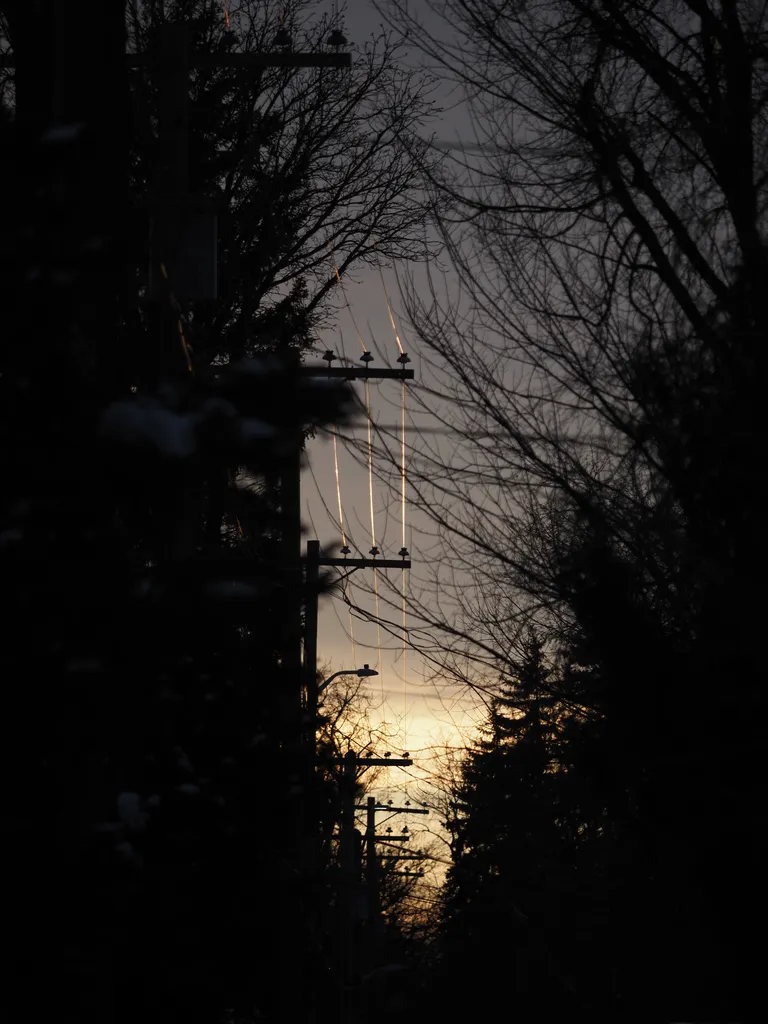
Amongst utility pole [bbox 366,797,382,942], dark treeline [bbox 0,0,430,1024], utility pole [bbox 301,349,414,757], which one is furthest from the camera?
utility pole [bbox 366,797,382,942]

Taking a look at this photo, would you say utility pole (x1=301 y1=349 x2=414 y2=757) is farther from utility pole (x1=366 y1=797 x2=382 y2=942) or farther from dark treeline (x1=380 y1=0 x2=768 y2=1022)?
utility pole (x1=366 y1=797 x2=382 y2=942)

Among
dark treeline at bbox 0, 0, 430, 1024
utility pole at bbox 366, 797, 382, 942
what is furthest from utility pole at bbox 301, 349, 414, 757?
utility pole at bbox 366, 797, 382, 942

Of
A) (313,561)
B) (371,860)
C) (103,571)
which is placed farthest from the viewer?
Result: (371,860)

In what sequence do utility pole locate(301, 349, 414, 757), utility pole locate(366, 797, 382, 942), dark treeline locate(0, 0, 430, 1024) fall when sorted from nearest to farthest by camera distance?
dark treeline locate(0, 0, 430, 1024) < utility pole locate(301, 349, 414, 757) < utility pole locate(366, 797, 382, 942)

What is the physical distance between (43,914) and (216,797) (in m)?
2.04

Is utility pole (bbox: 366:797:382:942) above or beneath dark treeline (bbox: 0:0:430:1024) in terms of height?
above

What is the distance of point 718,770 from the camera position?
23.2 feet

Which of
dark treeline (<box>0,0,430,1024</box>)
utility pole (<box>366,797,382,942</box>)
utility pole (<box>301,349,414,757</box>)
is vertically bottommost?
dark treeline (<box>0,0,430,1024</box>)

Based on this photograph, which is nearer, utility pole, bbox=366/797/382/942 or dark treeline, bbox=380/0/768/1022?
dark treeline, bbox=380/0/768/1022

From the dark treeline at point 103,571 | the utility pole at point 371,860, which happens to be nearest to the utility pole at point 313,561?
the dark treeline at point 103,571

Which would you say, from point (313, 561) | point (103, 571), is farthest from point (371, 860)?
point (103, 571)

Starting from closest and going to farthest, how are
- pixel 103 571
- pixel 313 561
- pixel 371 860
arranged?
1. pixel 103 571
2. pixel 313 561
3. pixel 371 860

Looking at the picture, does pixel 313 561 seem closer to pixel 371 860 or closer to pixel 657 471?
pixel 657 471

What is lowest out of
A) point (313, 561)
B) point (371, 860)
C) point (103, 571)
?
point (103, 571)
